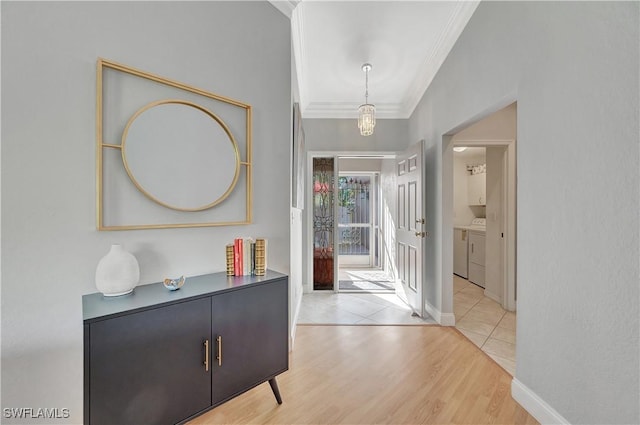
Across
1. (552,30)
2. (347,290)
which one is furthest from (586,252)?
(347,290)

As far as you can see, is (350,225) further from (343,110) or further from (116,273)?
(116,273)

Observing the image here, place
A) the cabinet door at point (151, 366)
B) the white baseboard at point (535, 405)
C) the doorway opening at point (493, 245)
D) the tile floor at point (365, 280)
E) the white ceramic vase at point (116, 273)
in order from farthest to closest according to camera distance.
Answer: the tile floor at point (365, 280)
the doorway opening at point (493, 245)
the white baseboard at point (535, 405)
the white ceramic vase at point (116, 273)
the cabinet door at point (151, 366)

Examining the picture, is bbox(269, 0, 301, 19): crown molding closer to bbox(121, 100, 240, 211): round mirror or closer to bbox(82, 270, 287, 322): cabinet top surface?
bbox(121, 100, 240, 211): round mirror

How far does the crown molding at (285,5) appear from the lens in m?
2.06

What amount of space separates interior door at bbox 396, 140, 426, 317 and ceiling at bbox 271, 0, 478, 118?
2.88 feet

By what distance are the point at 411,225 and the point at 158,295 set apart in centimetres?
281

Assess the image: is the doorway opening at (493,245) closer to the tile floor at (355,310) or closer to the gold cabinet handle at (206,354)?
the tile floor at (355,310)

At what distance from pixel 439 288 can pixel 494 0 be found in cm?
259

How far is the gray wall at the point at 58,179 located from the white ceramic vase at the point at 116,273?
0.42 feet

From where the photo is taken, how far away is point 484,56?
6.97 ft

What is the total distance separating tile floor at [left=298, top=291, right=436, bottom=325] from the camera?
3.03 metres

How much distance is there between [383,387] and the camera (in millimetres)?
1878

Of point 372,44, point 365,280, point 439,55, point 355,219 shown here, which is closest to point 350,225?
point 355,219

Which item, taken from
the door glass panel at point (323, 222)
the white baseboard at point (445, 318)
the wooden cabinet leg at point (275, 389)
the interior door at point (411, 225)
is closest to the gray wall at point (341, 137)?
the door glass panel at point (323, 222)
